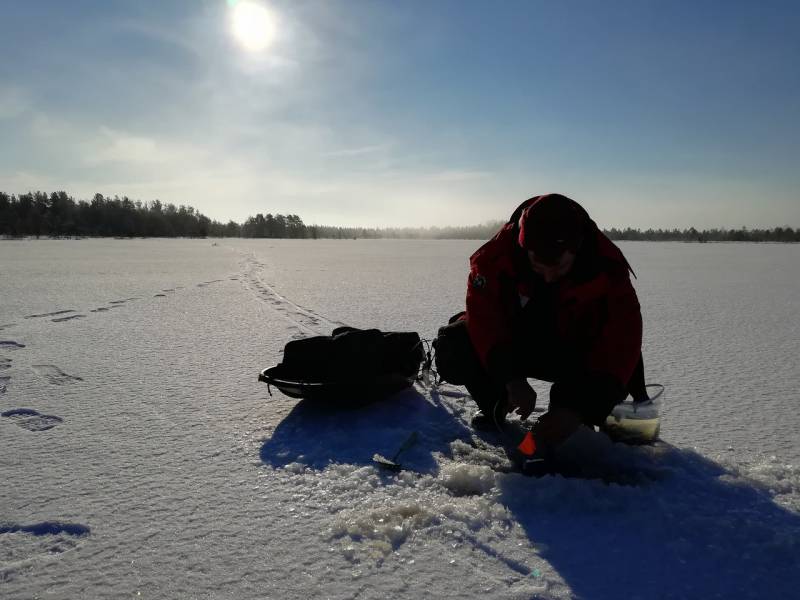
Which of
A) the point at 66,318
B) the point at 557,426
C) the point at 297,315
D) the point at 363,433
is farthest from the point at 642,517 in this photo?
the point at 66,318

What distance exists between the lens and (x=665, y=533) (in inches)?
49.0

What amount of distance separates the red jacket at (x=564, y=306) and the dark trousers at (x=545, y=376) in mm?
31

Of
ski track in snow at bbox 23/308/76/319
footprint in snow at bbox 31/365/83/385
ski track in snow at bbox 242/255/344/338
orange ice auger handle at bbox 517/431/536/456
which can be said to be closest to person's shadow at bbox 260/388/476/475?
orange ice auger handle at bbox 517/431/536/456

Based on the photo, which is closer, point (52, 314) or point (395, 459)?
point (395, 459)

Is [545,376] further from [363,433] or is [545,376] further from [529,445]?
[363,433]

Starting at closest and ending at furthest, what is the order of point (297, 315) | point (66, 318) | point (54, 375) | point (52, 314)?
point (54, 375) < point (66, 318) < point (52, 314) < point (297, 315)

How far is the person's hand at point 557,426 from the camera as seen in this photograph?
4.48 ft

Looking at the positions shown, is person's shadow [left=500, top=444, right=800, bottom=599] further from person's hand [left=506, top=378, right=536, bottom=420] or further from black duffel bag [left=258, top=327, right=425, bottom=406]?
black duffel bag [left=258, top=327, right=425, bottom=406]

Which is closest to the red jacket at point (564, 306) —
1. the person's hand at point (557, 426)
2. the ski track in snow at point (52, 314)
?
the person's hand at point (557, 426)

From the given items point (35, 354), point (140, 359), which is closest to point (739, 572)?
point (140, 359)

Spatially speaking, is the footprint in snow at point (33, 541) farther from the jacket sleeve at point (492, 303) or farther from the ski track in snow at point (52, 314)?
the ski track in snow at point (52, 314)

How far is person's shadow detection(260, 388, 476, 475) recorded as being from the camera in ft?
5.52

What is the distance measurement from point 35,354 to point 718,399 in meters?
4.18

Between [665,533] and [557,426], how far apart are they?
37 centimetres
